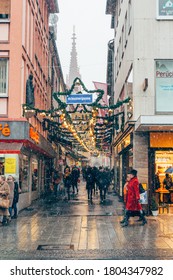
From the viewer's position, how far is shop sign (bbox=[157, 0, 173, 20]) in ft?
67.9

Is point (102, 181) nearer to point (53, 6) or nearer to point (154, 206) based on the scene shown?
point (154, 206)

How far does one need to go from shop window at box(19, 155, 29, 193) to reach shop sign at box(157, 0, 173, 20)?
8.56 metres

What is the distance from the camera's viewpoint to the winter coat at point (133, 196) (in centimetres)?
1619

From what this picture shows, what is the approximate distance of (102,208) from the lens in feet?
76.1

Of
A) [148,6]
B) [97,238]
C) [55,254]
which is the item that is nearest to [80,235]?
[97,238]

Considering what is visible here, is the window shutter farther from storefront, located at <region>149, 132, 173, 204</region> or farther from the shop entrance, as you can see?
the shop entrance

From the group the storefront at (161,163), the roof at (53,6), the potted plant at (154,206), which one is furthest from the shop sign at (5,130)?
the roof at (53,6)

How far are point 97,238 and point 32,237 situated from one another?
1801mm

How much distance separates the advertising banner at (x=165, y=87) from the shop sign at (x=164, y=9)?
6.14 ft

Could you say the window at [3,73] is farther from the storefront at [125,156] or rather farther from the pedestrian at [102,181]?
the pedestrian at [102,181]

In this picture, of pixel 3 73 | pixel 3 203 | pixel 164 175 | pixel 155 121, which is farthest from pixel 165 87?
pixel 3 203

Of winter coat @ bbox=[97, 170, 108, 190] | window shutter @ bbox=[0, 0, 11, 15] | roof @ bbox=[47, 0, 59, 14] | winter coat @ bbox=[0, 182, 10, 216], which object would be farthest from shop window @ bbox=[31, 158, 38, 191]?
roof @ bbox=[47, 0, 59, 14]
